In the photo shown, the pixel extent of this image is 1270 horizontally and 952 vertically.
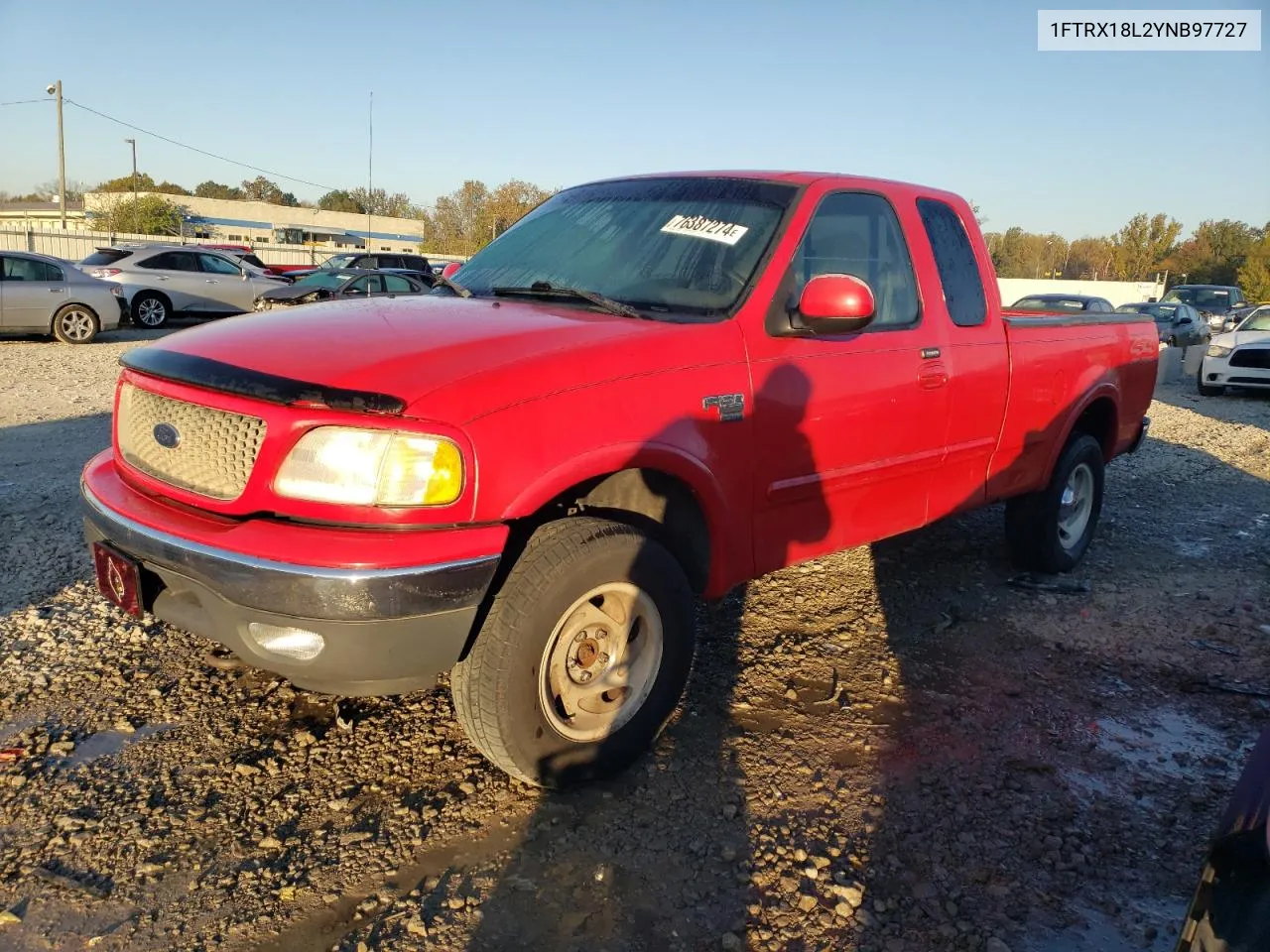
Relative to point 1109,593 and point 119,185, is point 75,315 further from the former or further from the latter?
point 119,185

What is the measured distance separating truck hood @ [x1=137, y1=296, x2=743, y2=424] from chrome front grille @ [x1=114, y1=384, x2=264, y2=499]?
17cm

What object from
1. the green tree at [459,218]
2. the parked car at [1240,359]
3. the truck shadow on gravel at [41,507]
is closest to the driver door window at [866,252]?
the truck shadow on gravel at [41,507]

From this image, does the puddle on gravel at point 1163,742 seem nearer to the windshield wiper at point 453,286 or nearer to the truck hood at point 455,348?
the truck hood at point 455,348

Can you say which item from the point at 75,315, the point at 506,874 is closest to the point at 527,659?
the point at 506,874

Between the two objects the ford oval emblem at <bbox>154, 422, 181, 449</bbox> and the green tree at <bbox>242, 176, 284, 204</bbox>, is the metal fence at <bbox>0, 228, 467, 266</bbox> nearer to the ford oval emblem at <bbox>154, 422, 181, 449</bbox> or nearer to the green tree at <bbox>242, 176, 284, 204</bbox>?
the ford oval emblem at <bbox>154, 422, 181, 449</bbox>

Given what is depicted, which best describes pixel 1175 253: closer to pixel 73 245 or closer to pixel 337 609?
pixel 73 245

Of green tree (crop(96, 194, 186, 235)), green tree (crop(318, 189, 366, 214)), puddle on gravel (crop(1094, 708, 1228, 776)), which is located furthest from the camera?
green tree (crop(318, 189, 366, 214))

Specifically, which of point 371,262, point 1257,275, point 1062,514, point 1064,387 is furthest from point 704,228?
point 1257,275

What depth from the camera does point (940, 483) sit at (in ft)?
13.5

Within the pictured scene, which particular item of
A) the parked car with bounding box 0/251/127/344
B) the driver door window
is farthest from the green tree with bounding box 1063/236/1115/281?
the driver door window

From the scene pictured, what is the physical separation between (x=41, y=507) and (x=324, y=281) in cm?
1386

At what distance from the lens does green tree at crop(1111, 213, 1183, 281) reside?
59156 mm

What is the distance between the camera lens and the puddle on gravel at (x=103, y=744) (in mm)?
2959

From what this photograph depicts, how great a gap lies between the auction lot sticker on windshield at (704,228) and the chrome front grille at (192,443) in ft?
5.84
